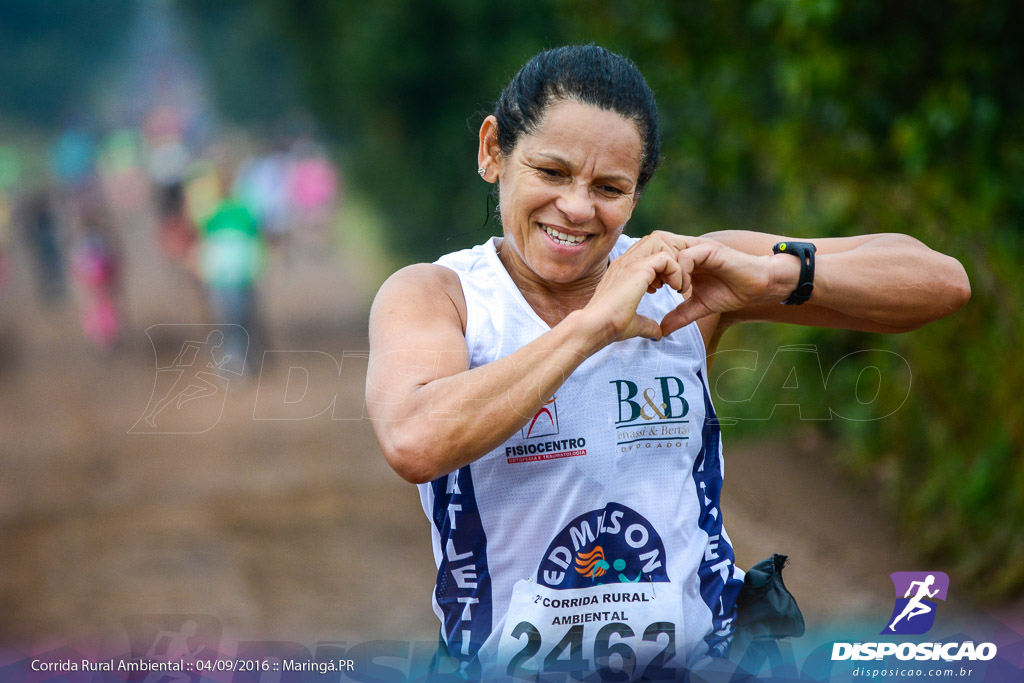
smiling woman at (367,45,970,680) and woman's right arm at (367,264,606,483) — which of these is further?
smiling woman at (367,45,970,680)

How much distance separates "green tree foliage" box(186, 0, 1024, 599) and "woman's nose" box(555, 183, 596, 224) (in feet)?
2.41

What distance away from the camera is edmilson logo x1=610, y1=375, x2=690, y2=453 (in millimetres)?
2195

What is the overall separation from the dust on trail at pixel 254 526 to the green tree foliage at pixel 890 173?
0.49 metres

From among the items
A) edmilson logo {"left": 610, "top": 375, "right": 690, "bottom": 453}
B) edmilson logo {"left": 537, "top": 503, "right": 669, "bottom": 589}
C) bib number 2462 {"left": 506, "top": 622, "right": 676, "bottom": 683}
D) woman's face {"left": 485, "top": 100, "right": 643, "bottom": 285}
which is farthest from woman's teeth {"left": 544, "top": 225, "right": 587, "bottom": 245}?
bib number 2462 {"left": 506, "top": 622, "right": 676, "bottom": 683}

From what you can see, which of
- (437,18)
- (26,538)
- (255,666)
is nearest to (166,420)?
(26,538)

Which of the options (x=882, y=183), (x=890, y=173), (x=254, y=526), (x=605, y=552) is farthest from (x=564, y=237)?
(x=254, y=526)

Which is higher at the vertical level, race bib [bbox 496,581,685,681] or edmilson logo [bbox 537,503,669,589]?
edmilson logo [bbox 537,503,669,589]

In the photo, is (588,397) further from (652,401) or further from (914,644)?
(914,644)

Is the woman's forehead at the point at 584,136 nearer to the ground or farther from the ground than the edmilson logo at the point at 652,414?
farther from the ground

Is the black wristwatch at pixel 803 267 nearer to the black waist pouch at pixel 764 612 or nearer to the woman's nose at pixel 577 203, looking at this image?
the woman's nose at pixel 577 203

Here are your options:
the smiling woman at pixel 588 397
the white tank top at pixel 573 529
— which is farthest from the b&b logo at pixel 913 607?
the white tank top at pixel 573 529

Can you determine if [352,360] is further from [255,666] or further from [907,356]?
[255,666]

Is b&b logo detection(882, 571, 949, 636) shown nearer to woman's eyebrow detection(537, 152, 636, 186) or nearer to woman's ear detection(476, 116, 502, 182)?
woman's eyebrow detection(537, 152, 636, 186)

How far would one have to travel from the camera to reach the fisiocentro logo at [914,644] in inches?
97.7
